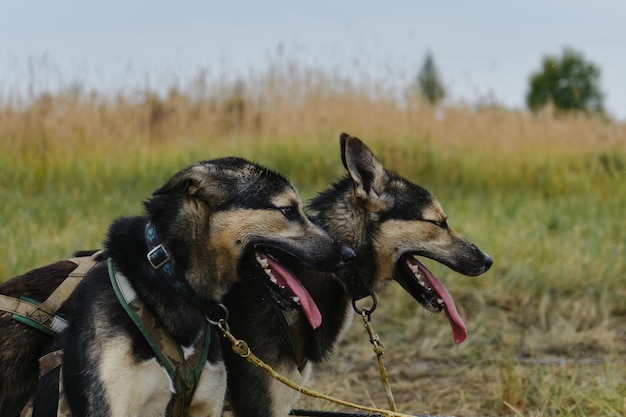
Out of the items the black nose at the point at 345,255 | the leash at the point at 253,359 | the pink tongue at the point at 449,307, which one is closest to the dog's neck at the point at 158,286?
the leash at the point at 253,359

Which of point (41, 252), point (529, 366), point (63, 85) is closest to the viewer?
point (529, 366)

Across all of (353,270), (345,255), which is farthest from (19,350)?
(353,270)

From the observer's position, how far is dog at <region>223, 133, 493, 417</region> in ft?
12.2

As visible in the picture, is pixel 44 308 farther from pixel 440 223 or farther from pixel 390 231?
pixel 440 223

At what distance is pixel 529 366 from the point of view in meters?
5.74

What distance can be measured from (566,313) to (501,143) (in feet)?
21.0

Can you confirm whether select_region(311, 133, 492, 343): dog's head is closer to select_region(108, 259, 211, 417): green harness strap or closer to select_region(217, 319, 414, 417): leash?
select_region(217, 319, 414, 417): leash

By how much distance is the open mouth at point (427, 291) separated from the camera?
3.99 m

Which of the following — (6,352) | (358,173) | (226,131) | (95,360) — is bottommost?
(226,131)

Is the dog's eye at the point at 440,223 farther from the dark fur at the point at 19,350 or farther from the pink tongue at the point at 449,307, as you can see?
the dark fur at the point at 19,350

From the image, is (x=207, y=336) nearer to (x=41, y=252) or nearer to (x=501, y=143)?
(x=41, y=252)

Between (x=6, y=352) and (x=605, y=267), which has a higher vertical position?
(x=6, y=352)

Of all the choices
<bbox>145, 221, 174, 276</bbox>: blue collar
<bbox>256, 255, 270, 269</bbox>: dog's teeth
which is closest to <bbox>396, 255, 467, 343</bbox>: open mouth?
<bbox>256, 255, 270, 269</bbox>: dog's teeth

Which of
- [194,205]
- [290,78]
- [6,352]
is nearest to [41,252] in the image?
[6,352]
